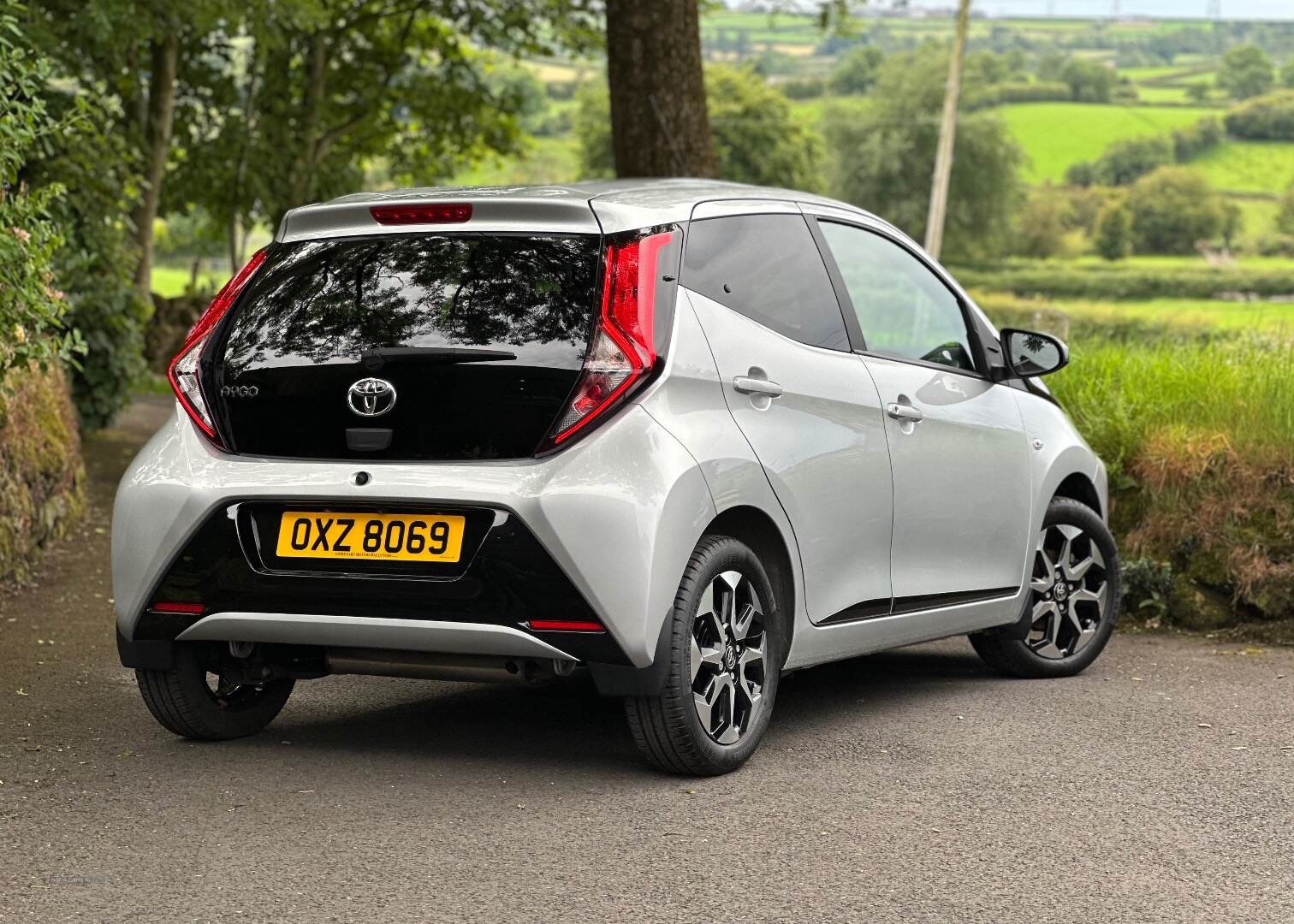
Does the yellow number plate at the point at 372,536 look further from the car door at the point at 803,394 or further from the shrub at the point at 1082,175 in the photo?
the shrub at the point at 1082,175

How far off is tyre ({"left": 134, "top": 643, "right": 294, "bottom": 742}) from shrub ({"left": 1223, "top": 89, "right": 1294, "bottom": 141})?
447ft

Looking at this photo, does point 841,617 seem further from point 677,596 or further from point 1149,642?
point 1149,642

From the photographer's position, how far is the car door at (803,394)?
18.1ft

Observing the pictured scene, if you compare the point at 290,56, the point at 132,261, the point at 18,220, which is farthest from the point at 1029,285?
the point at 18,220

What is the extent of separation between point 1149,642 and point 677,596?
4097 mm

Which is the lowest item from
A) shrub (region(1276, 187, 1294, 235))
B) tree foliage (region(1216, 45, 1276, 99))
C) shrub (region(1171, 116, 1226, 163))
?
shrub (region(1276, 187, 1294, 235))

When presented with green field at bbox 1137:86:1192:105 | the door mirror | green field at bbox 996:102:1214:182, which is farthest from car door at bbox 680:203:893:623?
green field at bbox 1137:86:1192:105

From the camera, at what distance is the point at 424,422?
5145mm

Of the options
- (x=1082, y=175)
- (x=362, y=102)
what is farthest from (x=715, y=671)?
(x=1082, y=175)

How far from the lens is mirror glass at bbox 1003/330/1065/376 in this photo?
283 inches

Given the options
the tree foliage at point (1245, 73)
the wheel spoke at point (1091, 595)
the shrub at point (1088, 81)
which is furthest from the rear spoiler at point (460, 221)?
the shrub at point (1088, 81)

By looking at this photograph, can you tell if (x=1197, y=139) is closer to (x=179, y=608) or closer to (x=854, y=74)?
(x=854, y=74)

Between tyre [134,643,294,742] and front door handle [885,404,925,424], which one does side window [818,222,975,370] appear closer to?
front door handle [885,404,925,424]

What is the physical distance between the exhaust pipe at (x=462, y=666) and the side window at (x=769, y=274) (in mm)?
1220
